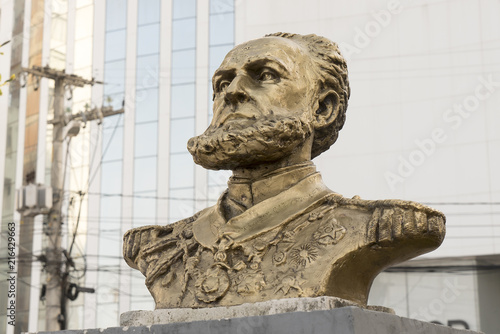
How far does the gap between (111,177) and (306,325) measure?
16.3m

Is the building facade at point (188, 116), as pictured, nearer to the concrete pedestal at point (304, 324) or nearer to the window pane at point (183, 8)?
the window pane at point (183, 8)

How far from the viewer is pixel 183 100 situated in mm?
18406

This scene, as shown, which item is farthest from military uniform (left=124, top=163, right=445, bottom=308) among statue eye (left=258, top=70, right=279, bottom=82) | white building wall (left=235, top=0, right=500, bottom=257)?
white building wall (left=235, top=0, right=500, bottom=257)

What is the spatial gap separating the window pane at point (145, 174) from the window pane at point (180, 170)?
0.44 metres

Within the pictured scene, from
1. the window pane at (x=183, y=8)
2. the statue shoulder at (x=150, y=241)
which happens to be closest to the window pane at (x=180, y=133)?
the window pane at (x=183, y=8)

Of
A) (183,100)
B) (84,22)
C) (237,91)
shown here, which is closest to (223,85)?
(237,91)

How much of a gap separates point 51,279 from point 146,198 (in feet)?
20.0

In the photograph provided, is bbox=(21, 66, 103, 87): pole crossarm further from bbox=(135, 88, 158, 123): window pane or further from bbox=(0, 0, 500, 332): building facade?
bbox=(135, 88, 158, 123): window pane

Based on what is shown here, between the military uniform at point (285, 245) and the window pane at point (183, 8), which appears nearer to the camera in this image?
the military uniform at point (285, 245)

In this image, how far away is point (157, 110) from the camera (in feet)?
61.3

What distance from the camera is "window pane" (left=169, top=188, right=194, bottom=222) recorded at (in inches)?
707

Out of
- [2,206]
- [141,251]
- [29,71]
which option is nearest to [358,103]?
[29,71]

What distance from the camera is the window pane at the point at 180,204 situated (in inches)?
707

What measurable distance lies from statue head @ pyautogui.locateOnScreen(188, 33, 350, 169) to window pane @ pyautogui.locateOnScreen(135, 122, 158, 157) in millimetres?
14857
